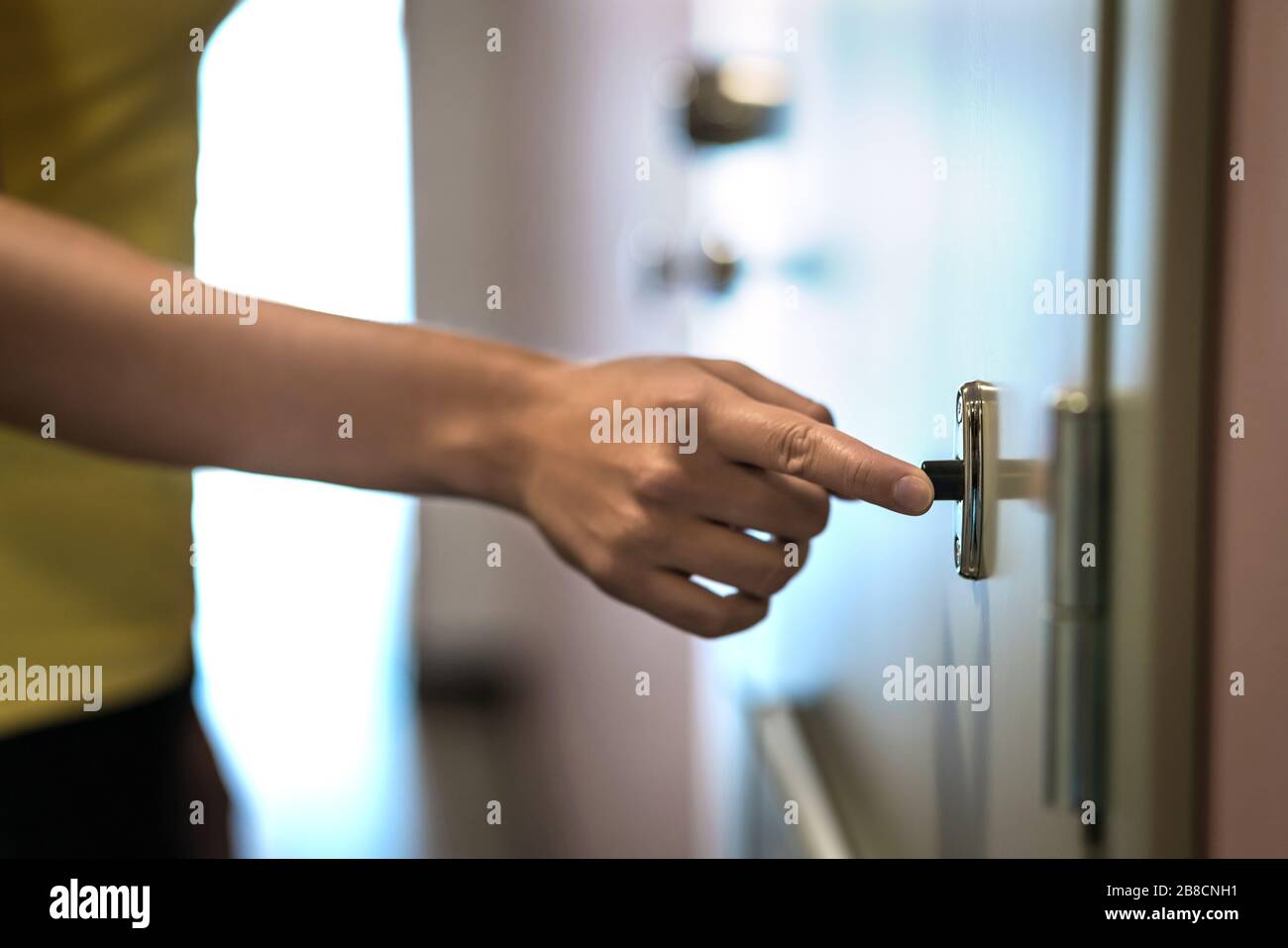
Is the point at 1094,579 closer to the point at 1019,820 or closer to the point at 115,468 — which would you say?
the point at 1019,820

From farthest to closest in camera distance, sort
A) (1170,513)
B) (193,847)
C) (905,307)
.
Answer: (193,847) < (905,307) < (1170,513)

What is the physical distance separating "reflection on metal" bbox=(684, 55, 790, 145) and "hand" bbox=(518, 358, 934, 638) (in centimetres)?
31

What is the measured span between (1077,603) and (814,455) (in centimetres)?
11

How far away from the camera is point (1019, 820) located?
0.36 meters

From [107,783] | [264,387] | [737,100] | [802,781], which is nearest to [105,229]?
[264,387]

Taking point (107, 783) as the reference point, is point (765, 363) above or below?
above

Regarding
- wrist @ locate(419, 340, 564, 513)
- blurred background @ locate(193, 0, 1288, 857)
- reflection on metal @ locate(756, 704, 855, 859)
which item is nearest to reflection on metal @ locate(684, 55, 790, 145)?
blurred background @ locate(193, 0, 1288, 857)

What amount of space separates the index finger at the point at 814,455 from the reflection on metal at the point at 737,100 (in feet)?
1.09

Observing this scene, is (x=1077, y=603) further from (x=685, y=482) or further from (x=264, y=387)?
(x=264, y=387)

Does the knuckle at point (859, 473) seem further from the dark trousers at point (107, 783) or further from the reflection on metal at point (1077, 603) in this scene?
the dark trousers at point (107, 783)

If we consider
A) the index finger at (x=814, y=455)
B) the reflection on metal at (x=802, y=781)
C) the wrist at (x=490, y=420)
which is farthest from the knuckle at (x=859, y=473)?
the reflection on metal at (x=802, y=781)

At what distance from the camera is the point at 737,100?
2.09 ft
